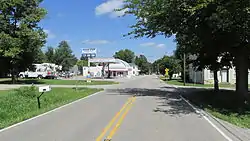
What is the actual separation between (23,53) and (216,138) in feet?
154

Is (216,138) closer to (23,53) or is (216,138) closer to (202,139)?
(202,139)

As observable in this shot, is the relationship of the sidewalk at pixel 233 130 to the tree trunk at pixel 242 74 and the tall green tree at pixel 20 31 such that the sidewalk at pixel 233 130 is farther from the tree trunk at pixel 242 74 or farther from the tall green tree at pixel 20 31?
the tall green tree at pixel 20 31

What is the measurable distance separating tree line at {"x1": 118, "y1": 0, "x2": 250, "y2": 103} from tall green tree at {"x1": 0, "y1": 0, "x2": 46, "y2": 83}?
985 inches

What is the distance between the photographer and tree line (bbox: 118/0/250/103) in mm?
16625

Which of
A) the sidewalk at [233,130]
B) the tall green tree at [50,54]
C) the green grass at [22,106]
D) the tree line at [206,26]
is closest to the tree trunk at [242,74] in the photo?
the tree line at [206,26]

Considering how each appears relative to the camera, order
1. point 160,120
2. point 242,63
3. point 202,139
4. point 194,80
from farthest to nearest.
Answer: point 194,80 → point 242,63 → point 160,120 → point 202,139

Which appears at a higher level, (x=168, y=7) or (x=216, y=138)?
(x=168, y=7)

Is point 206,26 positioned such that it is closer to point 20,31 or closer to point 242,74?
point 242,74

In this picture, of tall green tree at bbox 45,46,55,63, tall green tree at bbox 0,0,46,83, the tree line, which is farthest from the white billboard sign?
tall green tree at bbox 45,46,55,63

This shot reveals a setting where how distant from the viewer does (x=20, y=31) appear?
161ft

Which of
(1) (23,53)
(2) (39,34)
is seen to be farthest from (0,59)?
(2) (39,34)

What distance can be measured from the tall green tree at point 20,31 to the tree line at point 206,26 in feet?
82.1

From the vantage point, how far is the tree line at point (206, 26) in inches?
655

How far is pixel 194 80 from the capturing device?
65.0 metres
